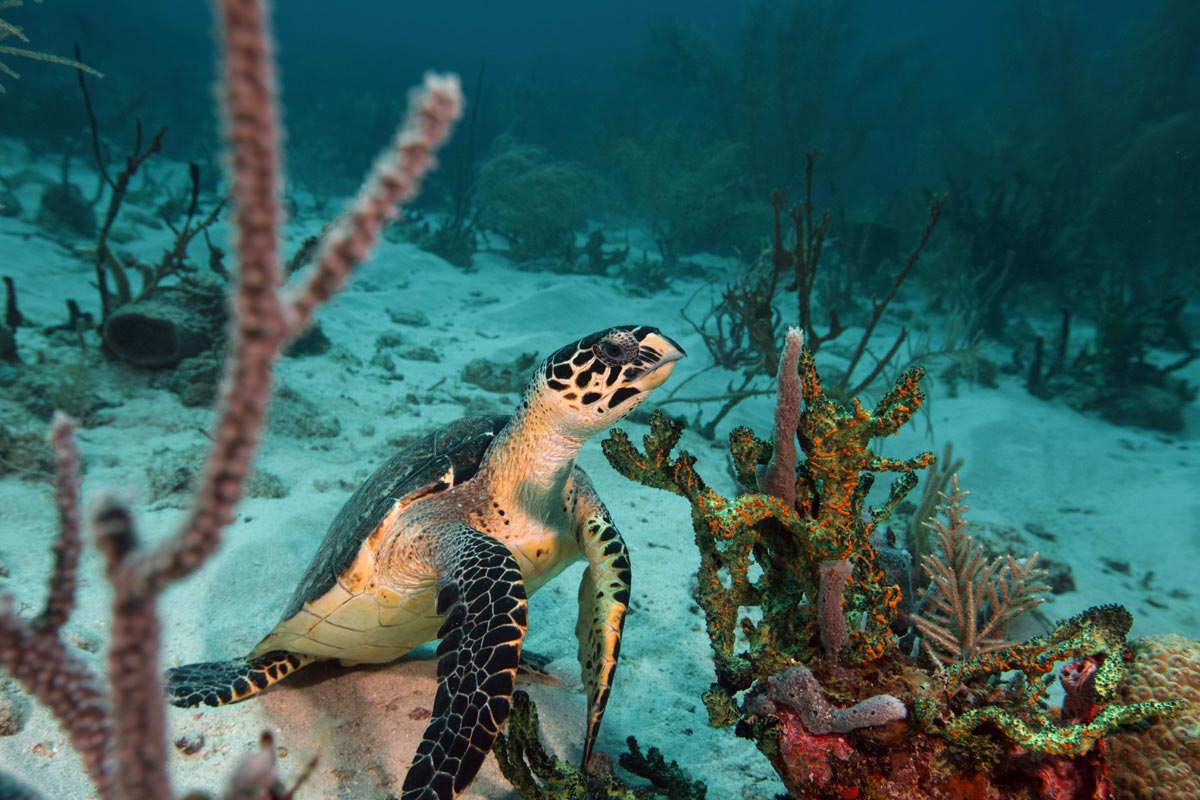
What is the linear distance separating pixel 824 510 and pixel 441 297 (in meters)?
8.76

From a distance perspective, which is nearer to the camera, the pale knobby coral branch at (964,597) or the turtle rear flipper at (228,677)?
the pale knobby coral branch at (964,597)

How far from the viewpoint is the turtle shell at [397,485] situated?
7.70 feet

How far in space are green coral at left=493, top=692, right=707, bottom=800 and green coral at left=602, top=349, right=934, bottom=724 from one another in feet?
1.20

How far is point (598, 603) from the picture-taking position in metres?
2.18

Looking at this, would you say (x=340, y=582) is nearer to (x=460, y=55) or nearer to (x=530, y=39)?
(x=460, y=55)

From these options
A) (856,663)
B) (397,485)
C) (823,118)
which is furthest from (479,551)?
(823,118)

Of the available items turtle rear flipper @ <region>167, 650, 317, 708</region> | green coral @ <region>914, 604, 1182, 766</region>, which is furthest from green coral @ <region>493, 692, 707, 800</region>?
turtle rear flipper @ <region>167, 650, 317, 708</region>

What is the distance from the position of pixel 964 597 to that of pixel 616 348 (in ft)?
4.47

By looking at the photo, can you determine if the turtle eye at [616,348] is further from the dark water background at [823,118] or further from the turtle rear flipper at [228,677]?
the dark water background at [823,118]

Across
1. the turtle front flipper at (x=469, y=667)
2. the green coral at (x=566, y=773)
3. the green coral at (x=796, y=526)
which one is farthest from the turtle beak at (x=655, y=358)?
the green coral at (x=566, y=773)

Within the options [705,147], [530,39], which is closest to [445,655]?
[705,147]

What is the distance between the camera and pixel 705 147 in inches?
642

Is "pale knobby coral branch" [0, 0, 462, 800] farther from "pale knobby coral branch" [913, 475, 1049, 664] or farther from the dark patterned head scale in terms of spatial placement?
"pale knobby coral branch" [913, 475, 1049, 664]

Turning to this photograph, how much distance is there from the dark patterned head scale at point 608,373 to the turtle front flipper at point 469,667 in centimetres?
60
